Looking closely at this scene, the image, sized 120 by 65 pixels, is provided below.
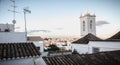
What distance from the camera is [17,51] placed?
8156 millimetres

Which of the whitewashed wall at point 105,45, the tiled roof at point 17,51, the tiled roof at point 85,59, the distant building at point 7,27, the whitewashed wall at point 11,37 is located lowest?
the tiled roof at point 85,59

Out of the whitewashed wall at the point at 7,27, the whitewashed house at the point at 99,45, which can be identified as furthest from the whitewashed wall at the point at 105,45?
the whitewashed wall at the point at 7,27

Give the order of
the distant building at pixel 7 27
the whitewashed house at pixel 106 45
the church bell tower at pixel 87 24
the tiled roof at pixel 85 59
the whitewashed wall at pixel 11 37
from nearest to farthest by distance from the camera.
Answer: the tiled roof at pixel 85 59, the whitewashed wall at pixel 11 37, the whitewashed house at pixel 106 45, the distant building at pixel 7 27, the church bell tower at pixel 87 24

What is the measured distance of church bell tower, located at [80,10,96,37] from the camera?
37469mm

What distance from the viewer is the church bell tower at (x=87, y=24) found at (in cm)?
3747

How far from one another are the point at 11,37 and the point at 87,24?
28016 millimetres

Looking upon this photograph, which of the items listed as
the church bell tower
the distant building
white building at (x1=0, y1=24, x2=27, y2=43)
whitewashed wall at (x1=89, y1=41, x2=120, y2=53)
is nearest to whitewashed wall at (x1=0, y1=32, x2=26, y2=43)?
white building at (x1=0, y1=24, x2=27, y2=43)

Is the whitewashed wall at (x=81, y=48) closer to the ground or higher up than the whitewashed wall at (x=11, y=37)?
closer to the ground

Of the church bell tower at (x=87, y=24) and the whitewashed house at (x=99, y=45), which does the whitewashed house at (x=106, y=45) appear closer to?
the whitewashed house at (x=99, y=45)

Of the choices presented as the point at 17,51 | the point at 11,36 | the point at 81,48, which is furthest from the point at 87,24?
the point at 17,51

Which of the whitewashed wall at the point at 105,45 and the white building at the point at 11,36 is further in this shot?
the whitewashed wall at the point at 105,45

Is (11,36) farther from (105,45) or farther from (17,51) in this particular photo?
(105,45)

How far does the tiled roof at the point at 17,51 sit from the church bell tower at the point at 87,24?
29448 mm

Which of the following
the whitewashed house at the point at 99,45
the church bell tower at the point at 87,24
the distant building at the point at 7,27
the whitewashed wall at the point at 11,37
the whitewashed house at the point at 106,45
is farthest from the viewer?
the church bell tower at the point at 87,24
